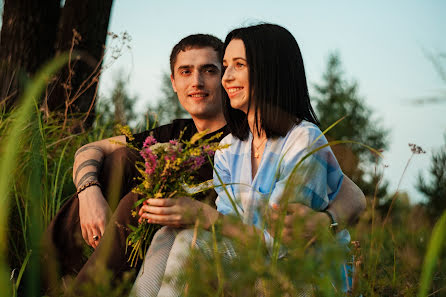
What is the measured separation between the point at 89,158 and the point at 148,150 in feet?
4.33

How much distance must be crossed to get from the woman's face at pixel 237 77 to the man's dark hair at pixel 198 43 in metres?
0.97

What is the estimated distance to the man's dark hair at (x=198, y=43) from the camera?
3403 mm

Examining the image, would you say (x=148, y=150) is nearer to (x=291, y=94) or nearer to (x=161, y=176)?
(x=161, y=176)

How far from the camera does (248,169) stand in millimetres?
2281

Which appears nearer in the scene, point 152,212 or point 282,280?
point 282,280

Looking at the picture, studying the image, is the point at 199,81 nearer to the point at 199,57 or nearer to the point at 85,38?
the point at 199,57

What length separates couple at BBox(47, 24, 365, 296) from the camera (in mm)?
1868

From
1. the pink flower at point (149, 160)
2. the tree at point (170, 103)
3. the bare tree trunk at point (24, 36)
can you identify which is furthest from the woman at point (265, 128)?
the tree at point (170, 103)

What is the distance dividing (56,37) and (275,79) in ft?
13.3

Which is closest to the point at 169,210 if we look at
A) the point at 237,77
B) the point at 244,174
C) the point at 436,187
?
the point at 244,174

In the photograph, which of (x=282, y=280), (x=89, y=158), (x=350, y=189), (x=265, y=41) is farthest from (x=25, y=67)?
(x=282, y=280)

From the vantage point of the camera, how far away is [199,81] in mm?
3254

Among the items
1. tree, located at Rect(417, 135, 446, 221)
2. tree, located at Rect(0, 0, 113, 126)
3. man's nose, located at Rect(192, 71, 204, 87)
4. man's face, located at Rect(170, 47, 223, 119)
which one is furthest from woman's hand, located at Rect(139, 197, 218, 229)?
tree, located at Rect(417, 135, 446, 221)

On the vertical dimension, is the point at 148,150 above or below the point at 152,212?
above
